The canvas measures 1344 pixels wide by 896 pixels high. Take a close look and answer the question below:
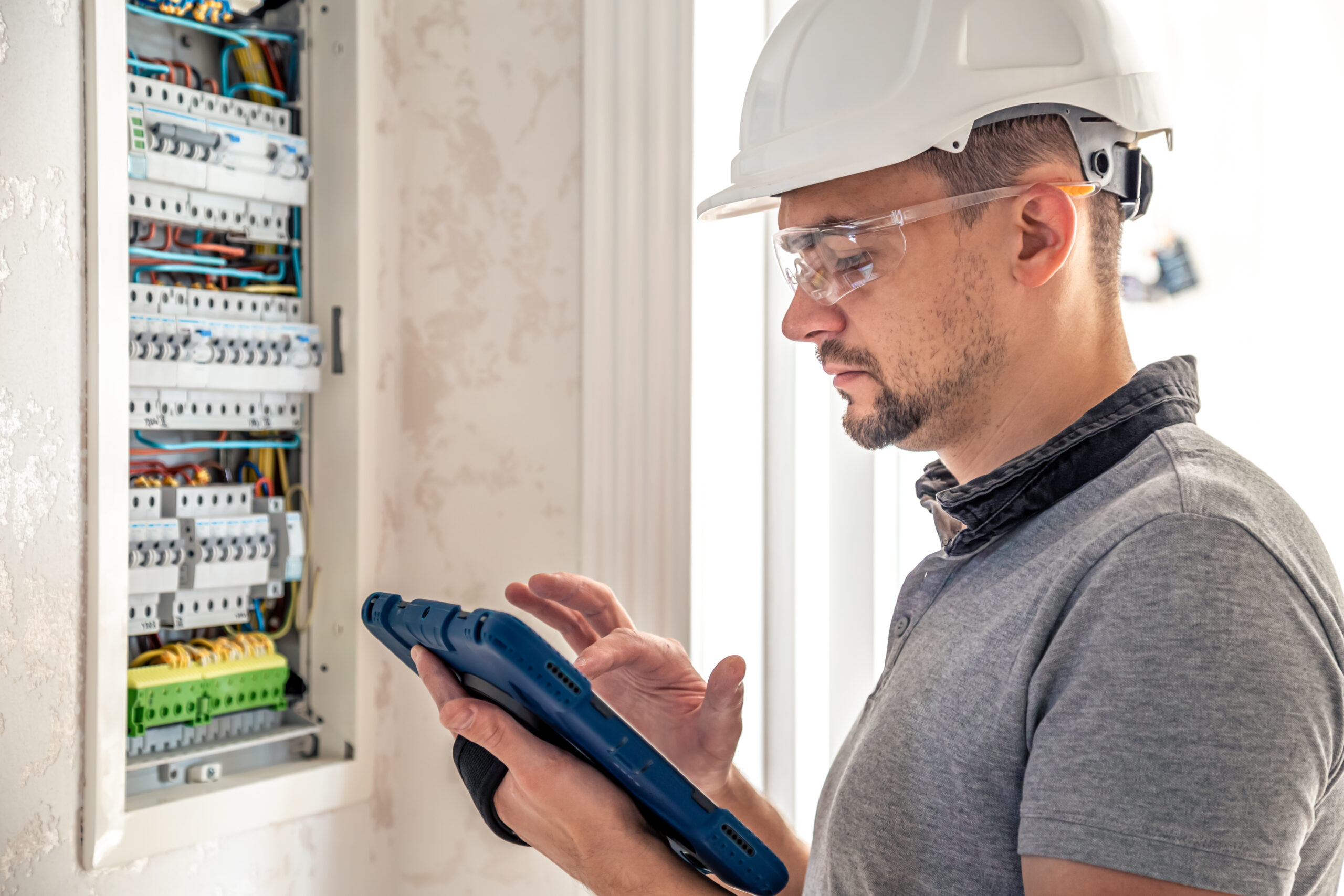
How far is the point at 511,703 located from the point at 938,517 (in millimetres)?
408

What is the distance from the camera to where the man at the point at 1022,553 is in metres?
0.53

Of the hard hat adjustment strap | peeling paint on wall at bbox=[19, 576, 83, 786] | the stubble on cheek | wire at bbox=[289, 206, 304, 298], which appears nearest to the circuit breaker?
wire at bbox=[289, 206, 304, 298]

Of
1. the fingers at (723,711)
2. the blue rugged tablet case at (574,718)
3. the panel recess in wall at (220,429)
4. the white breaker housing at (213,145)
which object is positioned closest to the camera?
the blue rugged tablet case at (574,718)

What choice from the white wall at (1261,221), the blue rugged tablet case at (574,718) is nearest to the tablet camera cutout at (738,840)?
the blue rugged tablet case at (574,718)

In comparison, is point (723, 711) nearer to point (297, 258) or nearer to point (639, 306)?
point (639, 306)

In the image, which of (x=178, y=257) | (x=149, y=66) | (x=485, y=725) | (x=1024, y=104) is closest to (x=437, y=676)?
(x=485, y=725)

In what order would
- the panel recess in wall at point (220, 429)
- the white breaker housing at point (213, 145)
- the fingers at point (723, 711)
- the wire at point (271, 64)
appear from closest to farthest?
1. the fingers at point (723, 711)
2. the panel recess in wall at point (220, 429)
3. the white breaker housing at point (213, 145)
4. the wire at point (271, 64)

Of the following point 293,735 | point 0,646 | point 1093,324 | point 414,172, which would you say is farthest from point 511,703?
point 414,172

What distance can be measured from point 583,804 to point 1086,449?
0.48 meters

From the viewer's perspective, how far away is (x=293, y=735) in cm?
167

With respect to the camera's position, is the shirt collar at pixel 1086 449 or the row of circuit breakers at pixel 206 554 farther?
the row of circuit breakers at pixel 206 554

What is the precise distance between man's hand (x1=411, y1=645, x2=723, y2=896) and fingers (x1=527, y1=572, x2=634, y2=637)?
0.96ft

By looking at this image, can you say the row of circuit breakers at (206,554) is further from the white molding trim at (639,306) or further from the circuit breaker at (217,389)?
the white molding trim at (639,306)

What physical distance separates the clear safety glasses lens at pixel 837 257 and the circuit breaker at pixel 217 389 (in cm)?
104
